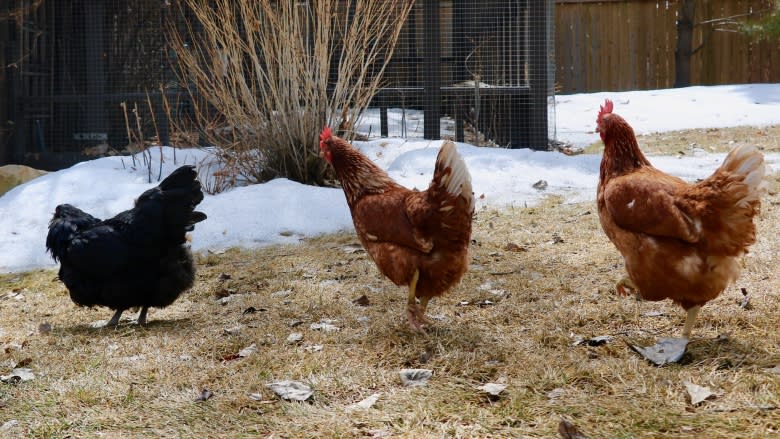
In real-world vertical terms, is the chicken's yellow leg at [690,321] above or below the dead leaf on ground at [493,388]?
above

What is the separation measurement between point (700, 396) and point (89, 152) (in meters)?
9.94

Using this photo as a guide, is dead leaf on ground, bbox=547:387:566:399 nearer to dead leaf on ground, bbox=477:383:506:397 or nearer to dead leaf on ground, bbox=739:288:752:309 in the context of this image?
dead leaf on ground, bbox=477:383:506:397

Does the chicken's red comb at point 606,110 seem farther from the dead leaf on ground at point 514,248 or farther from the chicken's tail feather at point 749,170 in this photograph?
the dead leaf on ground at point 514,248

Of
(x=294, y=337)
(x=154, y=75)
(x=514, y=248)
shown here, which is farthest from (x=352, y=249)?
(x=154, y=75)

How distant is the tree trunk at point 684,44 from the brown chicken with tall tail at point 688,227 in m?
14.6

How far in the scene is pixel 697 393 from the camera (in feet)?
9.92

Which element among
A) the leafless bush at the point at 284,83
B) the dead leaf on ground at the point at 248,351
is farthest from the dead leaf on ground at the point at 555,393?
the leafless bush at the point at 284,83

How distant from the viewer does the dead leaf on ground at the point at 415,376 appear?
3.39 metres

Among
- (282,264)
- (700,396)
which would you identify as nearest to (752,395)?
(700,396)

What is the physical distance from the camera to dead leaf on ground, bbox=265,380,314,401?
3.27 m

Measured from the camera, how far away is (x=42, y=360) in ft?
13.4

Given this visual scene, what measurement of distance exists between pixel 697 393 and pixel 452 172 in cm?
150

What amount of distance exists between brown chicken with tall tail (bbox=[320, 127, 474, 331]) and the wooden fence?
46.7ft

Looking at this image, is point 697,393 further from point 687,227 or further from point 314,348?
point 314,348
